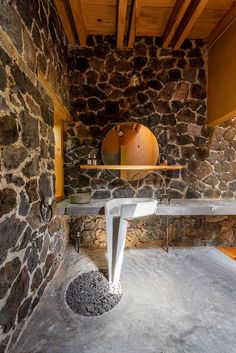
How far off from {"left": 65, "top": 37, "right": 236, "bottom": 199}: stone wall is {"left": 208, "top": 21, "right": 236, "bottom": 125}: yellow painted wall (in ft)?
0.52

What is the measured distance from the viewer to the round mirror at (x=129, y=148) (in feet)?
9.87

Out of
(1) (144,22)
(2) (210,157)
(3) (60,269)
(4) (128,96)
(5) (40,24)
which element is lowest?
(3) (60,269)

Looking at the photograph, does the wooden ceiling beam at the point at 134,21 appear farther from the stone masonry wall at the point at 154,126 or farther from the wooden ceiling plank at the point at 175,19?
the wooden ceiling plank at the point at 175,19

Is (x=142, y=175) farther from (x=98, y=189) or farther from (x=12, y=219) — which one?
(x=12, y=219)

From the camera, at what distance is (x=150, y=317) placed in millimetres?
1644

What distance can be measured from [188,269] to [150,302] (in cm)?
81

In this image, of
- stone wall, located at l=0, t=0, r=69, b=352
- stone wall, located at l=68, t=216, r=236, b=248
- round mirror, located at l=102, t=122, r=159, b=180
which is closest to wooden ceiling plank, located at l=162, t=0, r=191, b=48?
round mirror, located at l=102, t=122, r=159, b=180

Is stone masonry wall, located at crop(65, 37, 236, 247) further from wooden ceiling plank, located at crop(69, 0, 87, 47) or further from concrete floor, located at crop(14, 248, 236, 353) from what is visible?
concrete floor, located at crop(14, 248, 236, 353)

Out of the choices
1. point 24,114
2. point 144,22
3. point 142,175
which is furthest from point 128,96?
point 24,114

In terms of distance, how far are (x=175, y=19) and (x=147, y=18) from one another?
38cm

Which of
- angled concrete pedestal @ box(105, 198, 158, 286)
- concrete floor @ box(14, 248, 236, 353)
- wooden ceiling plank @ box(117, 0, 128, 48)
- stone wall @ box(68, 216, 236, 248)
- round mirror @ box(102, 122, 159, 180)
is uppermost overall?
wooden ceiling plank @ box(117, 0, 128, 48)

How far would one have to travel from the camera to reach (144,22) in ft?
8.87

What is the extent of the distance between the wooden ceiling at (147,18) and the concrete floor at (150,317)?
9.84 ft

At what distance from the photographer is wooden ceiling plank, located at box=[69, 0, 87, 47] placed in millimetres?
2201
